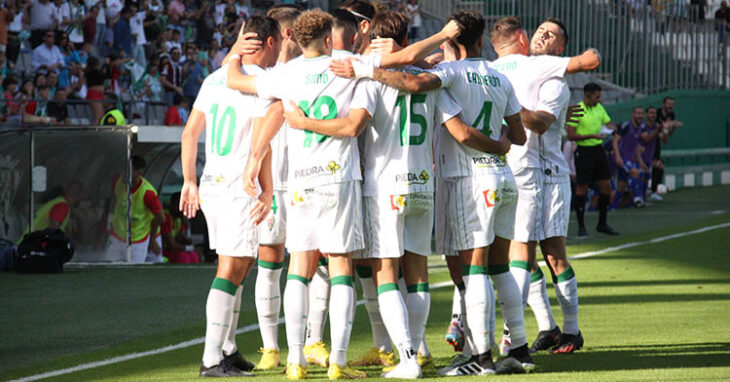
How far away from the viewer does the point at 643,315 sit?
31.2ft

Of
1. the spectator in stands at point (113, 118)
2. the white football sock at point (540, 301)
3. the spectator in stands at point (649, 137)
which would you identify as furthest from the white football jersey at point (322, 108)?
the spectator in stands at point (649, 137)

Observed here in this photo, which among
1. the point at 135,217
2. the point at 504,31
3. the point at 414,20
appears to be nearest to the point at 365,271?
the point at 504,31

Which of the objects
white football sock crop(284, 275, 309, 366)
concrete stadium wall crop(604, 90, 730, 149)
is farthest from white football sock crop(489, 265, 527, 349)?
concrete stadium wall crop(604, 90, 730, 149)

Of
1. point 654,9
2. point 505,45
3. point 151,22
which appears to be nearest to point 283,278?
point 505,45

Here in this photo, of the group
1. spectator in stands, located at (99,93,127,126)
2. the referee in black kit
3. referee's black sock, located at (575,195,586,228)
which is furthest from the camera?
referee's black sock, located at (575,195,586,228)

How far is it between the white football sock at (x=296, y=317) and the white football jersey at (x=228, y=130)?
0.74 metres

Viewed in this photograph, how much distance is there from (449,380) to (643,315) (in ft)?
12.0

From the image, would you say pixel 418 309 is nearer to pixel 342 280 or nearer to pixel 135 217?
pixel 342 280

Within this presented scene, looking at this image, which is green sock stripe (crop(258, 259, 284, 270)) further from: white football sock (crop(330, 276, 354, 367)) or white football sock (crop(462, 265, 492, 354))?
white football sock (crop(462, 265, 492, 354))

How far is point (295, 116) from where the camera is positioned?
6.38 metres

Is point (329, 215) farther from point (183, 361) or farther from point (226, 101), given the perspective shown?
point (183, 361)

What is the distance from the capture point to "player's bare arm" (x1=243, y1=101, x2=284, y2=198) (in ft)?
21.3

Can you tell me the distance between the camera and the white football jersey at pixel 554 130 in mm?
7465

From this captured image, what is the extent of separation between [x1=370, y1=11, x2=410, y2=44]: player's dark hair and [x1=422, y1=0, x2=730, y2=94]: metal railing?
835 inches
